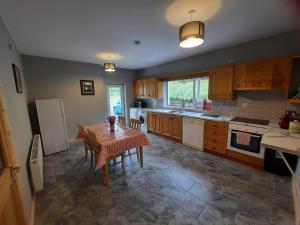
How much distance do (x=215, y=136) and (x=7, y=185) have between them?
3.37 meters

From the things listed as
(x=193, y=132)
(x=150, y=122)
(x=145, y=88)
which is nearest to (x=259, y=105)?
(x=193, y=132)

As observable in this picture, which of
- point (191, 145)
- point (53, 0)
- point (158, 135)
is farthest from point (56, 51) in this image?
point (191, 145)

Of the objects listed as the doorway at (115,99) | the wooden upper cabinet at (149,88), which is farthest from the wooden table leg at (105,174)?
the doorway at (115,99)

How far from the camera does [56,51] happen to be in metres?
3.18

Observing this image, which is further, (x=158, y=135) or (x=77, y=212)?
(x=158, y=135)

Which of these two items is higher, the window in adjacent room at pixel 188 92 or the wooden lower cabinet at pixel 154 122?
the window in adjacent room at pixel 188 92

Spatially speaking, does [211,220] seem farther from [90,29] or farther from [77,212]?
[90,29]

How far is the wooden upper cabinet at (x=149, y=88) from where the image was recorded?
4.77m

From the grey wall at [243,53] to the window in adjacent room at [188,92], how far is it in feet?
1.18

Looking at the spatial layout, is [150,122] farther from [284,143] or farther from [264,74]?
[284,143]

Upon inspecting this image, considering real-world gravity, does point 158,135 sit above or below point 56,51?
below

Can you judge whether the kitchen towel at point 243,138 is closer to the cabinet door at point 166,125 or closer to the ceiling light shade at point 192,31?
the cabinet door at point 166,125

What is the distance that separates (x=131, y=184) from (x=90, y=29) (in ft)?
8.70

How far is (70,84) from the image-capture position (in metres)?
4.13
